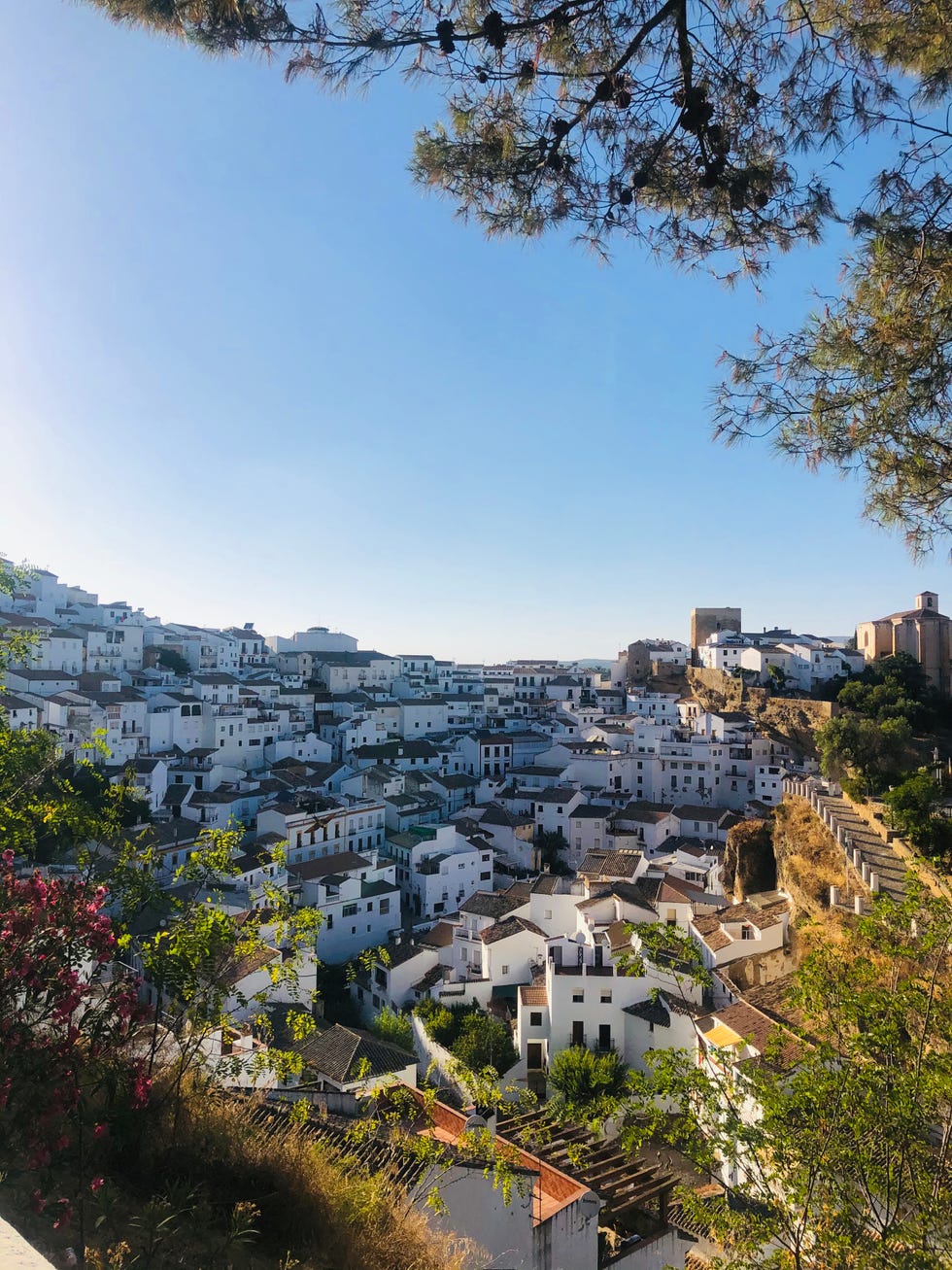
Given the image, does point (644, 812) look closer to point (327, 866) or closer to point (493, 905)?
point (493, 905)

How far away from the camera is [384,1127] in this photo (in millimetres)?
8367

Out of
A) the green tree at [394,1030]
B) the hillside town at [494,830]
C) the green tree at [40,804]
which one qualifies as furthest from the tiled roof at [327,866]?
the green tree at [40,804]

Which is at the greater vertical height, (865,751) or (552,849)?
(865,751)

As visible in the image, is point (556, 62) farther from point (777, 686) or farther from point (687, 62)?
point (777, 686)

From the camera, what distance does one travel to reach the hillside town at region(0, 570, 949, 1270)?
27.4ft

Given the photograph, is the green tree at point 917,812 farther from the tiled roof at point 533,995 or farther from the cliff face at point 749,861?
the tiled roof at point 533,995

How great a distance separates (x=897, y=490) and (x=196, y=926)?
4.92m

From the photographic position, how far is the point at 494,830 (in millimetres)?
28188

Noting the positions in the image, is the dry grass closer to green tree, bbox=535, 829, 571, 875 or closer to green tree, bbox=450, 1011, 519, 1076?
green tree, bbox=450, 1011, 519, 1076

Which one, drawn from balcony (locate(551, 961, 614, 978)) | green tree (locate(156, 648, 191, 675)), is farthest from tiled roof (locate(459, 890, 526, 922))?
green tree (locate(156, 648, 191, 675))

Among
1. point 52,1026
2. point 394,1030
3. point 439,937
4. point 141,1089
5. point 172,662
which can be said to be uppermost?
point 172,662

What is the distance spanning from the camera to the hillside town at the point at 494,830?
27.4 feet

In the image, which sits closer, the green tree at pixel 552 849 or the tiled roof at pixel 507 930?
the tiled roof at pixel 507 930

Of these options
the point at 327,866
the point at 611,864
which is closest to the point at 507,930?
the point at 611,864
